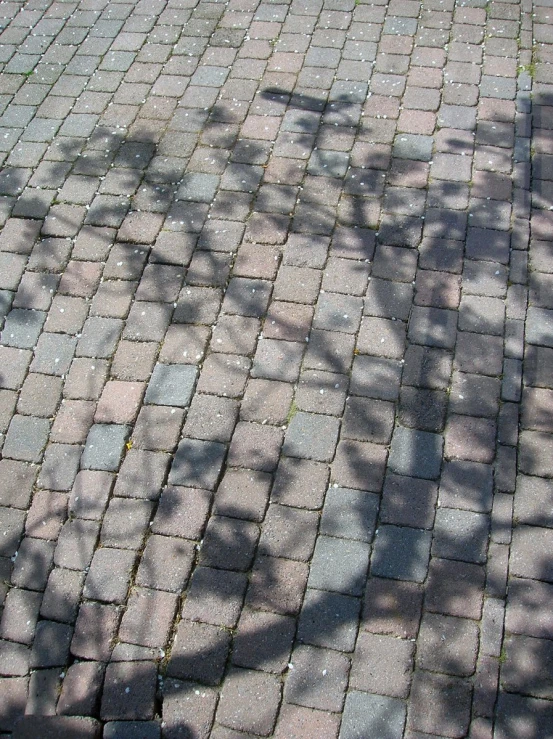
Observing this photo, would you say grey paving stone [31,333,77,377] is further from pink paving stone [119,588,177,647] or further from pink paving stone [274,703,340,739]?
pink paving stone [274,703,340,739]

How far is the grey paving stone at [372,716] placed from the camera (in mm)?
3305

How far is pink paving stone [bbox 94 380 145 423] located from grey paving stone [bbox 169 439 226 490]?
37 cm

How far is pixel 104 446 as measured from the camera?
164 inches

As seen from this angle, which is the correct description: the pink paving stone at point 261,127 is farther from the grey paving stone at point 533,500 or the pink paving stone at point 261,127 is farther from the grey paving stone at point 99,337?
the grey paving stone at point 533,500

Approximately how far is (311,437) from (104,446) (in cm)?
109

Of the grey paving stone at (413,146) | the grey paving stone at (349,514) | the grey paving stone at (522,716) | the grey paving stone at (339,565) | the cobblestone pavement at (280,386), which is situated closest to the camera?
the grey paving stone at (522,716)

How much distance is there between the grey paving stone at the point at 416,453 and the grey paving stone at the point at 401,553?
0.33 metres

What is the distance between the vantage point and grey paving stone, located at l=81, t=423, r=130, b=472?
13.5ft

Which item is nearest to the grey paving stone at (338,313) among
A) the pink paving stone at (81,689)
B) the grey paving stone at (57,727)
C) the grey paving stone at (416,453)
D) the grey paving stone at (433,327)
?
the grey paving stone at (433,327)

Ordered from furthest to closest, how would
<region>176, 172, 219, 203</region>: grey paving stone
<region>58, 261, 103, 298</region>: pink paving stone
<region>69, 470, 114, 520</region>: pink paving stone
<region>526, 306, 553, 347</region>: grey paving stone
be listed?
<region>176, 172, 219, 203</region>: grey paving stone
<region>58, 261, 103, 298</region>: pink paving stone
<region>526, 306, 553, 347</region>: grey paving stone
<region>69, 470, 114, 520</region>: pink paving stone

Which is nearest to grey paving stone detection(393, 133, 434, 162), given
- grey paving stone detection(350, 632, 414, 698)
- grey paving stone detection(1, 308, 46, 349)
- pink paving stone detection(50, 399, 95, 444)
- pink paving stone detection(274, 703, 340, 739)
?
grey paving stone detection(1, 308, 46, 349)

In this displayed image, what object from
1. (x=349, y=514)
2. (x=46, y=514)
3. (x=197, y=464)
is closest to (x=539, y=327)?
(x=349, y=514)

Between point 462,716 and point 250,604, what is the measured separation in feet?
3.37

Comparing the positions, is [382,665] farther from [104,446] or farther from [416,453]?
[104,446]
